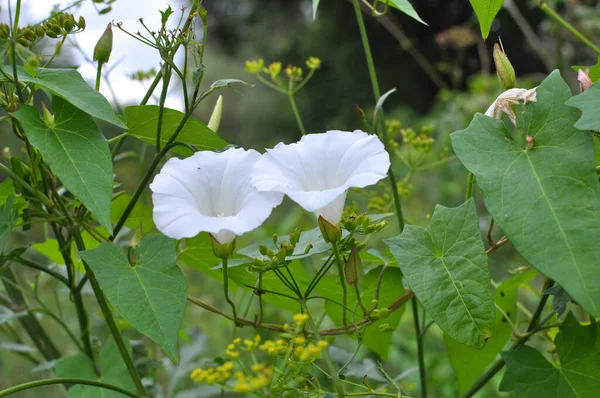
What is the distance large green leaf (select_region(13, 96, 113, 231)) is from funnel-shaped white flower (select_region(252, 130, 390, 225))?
139mm

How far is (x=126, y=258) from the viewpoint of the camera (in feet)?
1.88

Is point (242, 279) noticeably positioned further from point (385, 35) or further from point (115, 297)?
point (385, 35)

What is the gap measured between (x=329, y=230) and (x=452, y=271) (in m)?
0.12

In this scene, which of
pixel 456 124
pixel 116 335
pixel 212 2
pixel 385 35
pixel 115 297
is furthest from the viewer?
pixel 212 2

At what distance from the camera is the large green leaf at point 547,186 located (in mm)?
445

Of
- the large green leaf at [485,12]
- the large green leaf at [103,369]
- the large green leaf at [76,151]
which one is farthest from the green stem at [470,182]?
the large green leaf at [103,369]

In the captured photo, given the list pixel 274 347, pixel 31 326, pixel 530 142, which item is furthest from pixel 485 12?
pixel 31 326

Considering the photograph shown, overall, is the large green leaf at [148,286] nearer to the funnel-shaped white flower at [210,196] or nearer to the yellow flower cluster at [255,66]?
the funnel-shaped white flower at [210,196]

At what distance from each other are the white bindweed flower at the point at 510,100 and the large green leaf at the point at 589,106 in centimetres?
5

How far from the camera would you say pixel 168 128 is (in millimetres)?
656

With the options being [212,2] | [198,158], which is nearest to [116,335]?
[198,158]

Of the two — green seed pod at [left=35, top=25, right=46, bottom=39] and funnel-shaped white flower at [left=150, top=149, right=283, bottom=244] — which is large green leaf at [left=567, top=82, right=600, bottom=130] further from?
green seed pod at [left=35, top=25, right=46, bottom=39]

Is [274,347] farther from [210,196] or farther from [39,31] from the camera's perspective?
[39,31]

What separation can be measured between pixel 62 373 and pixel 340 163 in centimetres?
43
